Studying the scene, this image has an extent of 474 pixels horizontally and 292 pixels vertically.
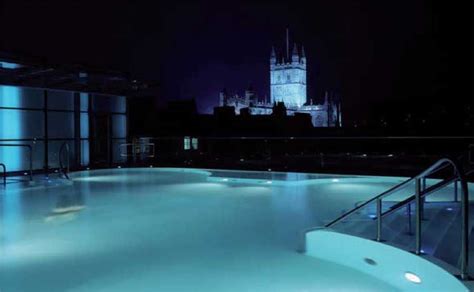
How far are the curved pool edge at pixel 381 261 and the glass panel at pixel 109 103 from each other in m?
11.8

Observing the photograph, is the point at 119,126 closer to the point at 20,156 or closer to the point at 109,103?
the point at 109,103

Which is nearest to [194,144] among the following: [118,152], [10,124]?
[118,152]

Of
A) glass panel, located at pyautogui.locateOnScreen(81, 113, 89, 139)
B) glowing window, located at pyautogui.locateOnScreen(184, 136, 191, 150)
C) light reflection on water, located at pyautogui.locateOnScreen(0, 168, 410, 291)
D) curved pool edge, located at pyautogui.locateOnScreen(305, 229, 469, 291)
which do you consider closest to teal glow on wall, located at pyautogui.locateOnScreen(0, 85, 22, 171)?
glass panel, located at pyautogui.locateOnScreen(81, 113, 89, 139)

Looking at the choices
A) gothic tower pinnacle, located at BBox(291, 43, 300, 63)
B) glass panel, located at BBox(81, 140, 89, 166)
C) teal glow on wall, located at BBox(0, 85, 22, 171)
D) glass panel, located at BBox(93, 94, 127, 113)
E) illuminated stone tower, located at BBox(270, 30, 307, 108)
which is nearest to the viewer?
teal glow on wall, located at BBox(0, 85, 22, 171)

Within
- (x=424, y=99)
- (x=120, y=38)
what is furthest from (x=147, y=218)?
(x=424, y=99)

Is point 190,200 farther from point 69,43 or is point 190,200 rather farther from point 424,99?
point 424,99

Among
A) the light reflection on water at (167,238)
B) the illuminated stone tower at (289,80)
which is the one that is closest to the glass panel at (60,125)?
the light reflection on water at (167,238)

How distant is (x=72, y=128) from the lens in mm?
13898

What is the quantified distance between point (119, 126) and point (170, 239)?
36.5ft

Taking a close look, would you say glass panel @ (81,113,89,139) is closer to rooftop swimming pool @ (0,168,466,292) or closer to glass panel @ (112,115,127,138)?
glass panel @ (112,115,127,138)

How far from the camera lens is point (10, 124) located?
12258 mm

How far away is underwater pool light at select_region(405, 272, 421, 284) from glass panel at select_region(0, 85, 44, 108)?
1122 cm

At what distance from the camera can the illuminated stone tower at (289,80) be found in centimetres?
9750

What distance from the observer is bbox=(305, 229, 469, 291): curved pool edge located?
3.05 metres
